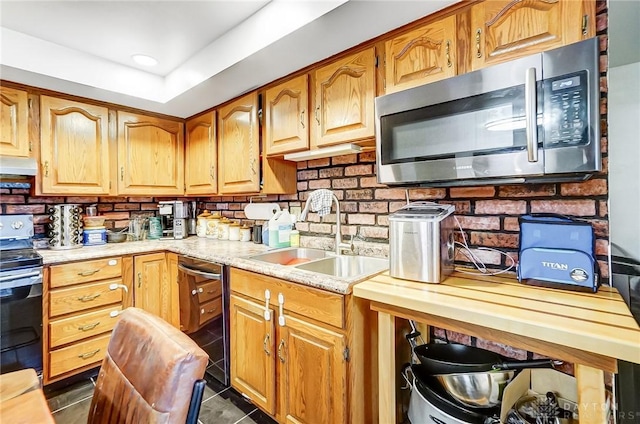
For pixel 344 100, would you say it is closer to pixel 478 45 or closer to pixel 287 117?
pixel 287 117

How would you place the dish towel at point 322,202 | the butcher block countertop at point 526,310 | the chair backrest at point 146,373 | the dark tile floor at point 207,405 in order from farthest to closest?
the dish towel at point 322,202 < the dark tile floor at point 207,405 < the butcher block countertop at point 526,310 < the chair backrest at point 146,373

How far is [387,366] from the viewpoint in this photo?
1.16 meters

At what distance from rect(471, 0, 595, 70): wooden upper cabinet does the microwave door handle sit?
0.19 meters

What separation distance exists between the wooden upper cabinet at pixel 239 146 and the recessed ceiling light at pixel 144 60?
56 centimetres

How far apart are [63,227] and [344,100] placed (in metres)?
2.33

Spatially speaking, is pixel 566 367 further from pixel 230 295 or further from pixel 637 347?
pixel 230 295

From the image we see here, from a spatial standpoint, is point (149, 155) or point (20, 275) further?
point (149, 155)

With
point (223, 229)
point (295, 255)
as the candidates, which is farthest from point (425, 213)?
point (223, 229)

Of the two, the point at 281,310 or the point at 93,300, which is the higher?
the point at 281,310

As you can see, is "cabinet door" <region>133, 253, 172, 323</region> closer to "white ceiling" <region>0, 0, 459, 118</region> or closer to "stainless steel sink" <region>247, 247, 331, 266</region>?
"stainless steel sink" <region>247, 247, 331, 266</region>

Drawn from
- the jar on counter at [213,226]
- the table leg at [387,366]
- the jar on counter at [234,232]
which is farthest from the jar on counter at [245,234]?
the table leg at [387,366]

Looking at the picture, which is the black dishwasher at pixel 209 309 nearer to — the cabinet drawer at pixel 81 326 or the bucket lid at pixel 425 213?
the cabinet drawer at pixel 81 326

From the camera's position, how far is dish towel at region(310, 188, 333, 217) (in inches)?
69.4

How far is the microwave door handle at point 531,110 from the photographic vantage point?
3.22ft
